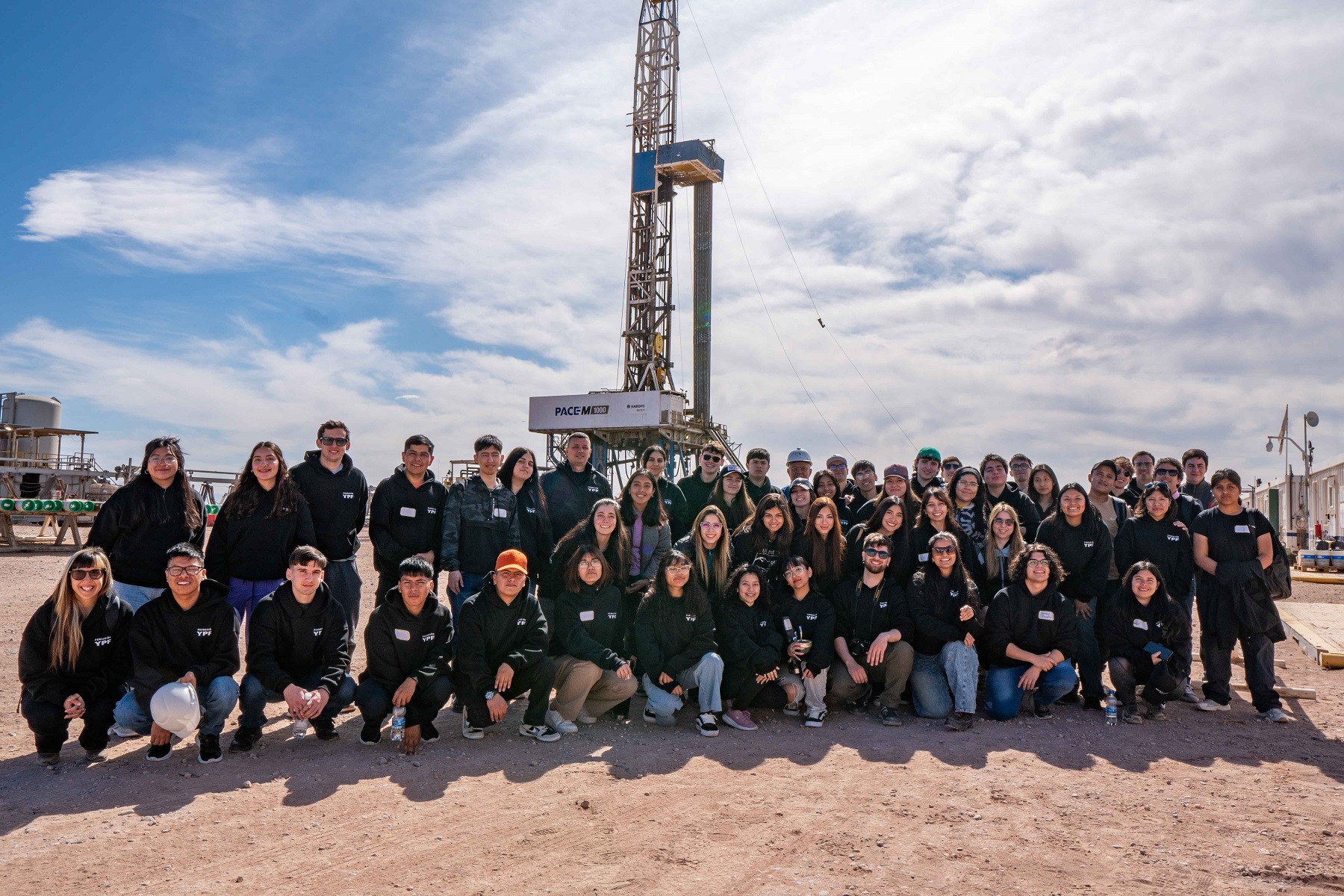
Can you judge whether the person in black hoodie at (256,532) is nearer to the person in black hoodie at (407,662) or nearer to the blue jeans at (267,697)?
the blue jeans at (267,697)

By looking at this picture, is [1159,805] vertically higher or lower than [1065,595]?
lower

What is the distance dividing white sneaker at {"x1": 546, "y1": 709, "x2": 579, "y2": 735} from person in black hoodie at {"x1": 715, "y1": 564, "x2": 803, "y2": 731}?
102 cm

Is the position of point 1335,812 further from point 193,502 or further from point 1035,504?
point 193,502

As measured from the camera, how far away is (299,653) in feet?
16.1

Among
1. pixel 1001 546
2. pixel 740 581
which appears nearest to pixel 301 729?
pixel 740 581

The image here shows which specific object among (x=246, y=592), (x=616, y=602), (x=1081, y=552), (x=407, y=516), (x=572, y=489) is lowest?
(x=616, y=602)

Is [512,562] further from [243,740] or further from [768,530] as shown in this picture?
[768,530]

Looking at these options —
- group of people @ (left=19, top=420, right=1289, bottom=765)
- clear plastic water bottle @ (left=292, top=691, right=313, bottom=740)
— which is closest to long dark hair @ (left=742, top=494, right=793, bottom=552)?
group of people @ (left=19, top=420, right=1289, bottom=765)

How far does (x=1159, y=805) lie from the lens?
13.2ft

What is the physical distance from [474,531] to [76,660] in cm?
238

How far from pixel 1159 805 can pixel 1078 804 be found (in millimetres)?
389

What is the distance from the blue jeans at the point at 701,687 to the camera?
5430 mm

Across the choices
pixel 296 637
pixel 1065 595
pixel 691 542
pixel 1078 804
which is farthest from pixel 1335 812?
pixel 296 637

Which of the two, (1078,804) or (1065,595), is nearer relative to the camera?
(1078,804)
